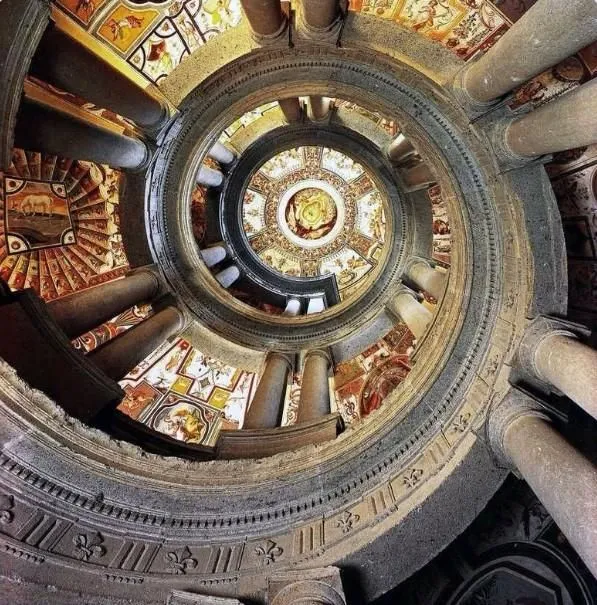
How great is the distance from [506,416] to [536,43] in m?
3.16

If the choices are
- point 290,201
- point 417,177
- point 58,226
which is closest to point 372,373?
point 417,177

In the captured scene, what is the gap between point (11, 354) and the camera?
12.8 feet

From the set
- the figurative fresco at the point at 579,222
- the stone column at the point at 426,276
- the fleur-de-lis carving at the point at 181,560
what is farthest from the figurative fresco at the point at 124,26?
the fleur-de-lis carving at the point at 181,560

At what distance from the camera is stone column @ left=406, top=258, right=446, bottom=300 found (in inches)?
285

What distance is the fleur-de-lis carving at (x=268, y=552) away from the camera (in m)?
3.47

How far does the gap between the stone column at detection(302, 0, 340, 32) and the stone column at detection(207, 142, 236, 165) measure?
501 centimetres

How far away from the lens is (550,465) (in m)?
2.90

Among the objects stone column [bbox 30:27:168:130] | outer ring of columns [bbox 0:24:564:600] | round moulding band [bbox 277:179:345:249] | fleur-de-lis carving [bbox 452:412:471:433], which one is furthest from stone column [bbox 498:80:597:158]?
round moulding band [bbox 277:179:345:249]

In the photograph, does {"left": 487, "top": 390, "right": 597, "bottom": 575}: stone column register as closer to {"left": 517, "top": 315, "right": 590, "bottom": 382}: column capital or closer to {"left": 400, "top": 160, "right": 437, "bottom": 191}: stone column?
{"left": 517, "top": 315, "right": 590, "bottom": 382}: column capital

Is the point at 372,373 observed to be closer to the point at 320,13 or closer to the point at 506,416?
the point at 506,416

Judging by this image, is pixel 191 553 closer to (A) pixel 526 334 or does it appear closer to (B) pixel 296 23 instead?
(A) pixel 526 334

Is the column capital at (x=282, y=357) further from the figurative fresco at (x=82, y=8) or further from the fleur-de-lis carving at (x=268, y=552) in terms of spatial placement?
the figurative fresco at (x=82, y=8)

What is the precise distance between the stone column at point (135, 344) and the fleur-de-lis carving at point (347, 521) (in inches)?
139

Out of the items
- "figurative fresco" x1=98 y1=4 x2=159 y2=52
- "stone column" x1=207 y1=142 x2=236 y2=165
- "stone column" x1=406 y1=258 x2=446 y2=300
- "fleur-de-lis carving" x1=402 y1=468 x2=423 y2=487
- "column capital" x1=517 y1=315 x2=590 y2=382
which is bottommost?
"fleur-de-lis carving" x1=402 y1=468 x2=423 y2=487
